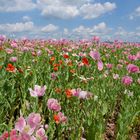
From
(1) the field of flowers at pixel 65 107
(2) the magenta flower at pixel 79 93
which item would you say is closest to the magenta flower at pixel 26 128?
(1) the field of flowers at pixel 65 107

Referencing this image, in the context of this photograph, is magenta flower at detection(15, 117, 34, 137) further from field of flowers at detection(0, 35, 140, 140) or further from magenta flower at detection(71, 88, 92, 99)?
magenta flower at detection(71, 88, 92, 99)

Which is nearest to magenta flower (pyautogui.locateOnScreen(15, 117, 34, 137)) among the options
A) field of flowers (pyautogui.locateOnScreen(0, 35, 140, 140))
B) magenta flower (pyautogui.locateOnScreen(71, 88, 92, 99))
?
field of flowers (pyautogui.locateOnScreen(0, 35, 140, 140))

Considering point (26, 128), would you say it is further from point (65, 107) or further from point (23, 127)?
point (65, 107)

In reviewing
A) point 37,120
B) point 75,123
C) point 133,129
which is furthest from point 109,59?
point 37,120

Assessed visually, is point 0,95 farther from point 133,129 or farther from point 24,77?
point 133,129

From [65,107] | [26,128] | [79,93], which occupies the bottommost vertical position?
[65,107]

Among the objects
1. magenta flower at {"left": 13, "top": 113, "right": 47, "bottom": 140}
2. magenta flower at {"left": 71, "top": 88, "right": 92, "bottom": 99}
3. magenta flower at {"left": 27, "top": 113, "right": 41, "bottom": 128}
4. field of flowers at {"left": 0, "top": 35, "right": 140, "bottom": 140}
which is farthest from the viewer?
magenta flower at {"left": 71, "top": 88, "right": 92, "bottom": 99}

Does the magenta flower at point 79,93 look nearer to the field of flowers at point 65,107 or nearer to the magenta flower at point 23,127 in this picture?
the field of flowers at point 65,107

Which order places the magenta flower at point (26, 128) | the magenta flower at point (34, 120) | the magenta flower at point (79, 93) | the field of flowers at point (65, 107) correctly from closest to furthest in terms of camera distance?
the magenta flower at point (26, 128) < the magenta flower at point (34, 120) < the field of flowers at point (65, 107) < the magenta flower at point (79, 93)

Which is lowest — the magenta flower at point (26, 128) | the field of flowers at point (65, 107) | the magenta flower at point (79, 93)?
the field of flowers at point (65, 107)

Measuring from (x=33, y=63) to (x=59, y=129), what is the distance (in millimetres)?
2607

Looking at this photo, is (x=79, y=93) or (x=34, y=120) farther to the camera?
(x=79, y=93)

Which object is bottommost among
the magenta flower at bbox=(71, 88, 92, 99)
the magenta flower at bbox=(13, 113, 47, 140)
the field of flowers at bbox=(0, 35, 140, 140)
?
the field of flowers at bbox=(0, 35, 140, 140)

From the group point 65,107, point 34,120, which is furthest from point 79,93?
point 34,120
